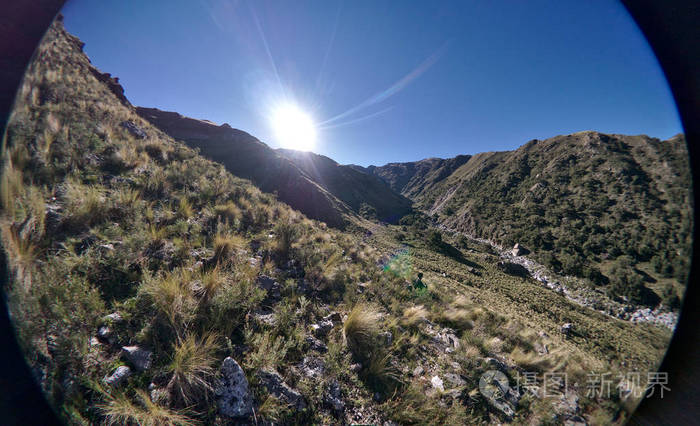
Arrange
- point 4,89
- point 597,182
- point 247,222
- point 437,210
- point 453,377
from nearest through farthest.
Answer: point 453,377 < point 4,89 < point 247,222 < point 597,182 < point 437,210

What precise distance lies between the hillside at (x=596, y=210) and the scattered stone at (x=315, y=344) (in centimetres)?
832

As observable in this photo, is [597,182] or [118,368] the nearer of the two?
[118,368]

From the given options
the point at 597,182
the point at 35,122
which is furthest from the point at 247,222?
the point at 597,182

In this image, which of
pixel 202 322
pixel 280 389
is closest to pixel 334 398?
pixel 280 389

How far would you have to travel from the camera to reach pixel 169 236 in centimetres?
381

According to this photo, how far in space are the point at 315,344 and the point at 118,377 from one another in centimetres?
199

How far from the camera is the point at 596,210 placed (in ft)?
89.2

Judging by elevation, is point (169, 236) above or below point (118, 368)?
above

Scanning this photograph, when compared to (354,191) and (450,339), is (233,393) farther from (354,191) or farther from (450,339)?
(354,191)

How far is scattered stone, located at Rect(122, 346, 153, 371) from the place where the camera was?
1.89m

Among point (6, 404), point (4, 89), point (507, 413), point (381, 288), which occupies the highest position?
point (4, 89)

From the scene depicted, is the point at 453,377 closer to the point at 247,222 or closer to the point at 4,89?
the point at 247,222

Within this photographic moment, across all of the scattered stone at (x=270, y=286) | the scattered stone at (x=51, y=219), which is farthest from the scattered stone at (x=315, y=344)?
the scattered stone at (x=51, y=219)

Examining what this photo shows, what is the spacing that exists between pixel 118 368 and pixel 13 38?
810 cm
